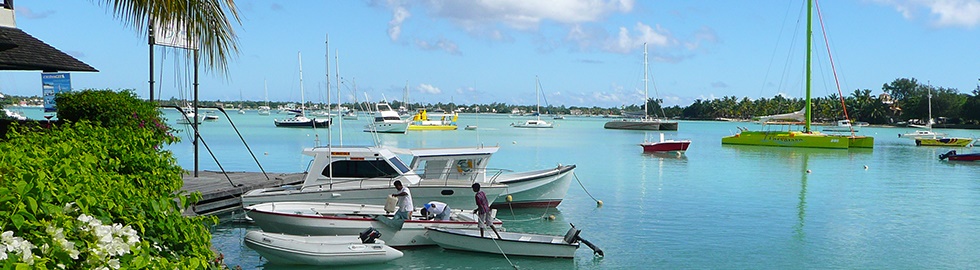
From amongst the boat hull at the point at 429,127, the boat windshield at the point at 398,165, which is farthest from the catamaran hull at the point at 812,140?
the boat windshield at the point at 398,165

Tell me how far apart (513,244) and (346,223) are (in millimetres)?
3514

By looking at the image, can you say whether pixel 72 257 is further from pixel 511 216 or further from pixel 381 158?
pixel 511 216

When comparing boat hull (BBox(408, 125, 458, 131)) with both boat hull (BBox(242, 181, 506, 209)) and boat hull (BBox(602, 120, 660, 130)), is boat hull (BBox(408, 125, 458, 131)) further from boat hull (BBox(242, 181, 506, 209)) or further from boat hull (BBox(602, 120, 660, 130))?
boat hull (BBox(242, 181, 506, 209))

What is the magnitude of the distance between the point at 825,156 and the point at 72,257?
64.1 m

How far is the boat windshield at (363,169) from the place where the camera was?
2189cm

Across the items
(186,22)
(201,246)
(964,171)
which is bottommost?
(964,171)

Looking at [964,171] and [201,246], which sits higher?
[201,246]

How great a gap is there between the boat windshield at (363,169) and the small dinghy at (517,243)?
4.36 meters

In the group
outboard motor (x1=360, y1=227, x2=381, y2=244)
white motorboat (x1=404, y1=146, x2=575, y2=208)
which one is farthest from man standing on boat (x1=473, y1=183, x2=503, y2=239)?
white motorboat (x1=404, y1=146, x2=575, y2=208)

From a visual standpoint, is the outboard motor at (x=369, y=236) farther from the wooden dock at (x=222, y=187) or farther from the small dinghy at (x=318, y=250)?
the wooden dock at (x=222, y=187)

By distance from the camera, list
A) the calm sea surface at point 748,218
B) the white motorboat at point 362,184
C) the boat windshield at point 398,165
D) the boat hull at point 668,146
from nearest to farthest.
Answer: the calm sea surface at point 748,218
the white motorboat at point 362,184
the boat windshield at point 398,165
the boat hull at point 668,146

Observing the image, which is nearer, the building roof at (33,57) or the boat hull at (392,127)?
the building roof at (33,57)

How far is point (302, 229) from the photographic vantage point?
713 inches

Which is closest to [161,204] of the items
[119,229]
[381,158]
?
[119,229]
